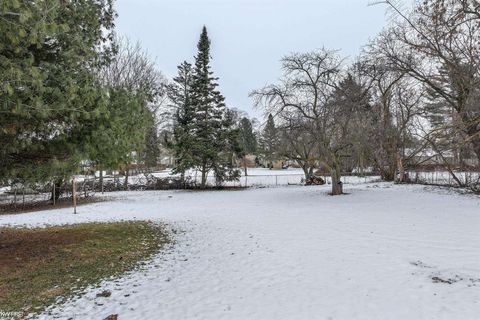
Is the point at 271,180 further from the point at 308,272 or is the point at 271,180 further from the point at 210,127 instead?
the point at 308,272

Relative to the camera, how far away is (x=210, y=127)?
25.1m

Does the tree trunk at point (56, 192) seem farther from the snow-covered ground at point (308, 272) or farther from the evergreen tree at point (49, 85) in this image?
the evergreen tree at point (49, 85)

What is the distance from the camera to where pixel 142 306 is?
4.37 metres

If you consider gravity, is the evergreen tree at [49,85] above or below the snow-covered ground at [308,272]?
above

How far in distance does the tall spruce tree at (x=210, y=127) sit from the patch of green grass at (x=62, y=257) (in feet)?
47.1

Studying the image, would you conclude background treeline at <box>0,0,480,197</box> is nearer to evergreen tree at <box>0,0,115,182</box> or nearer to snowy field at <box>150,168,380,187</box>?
evergreen tree at <box>0,0,115,182</box>

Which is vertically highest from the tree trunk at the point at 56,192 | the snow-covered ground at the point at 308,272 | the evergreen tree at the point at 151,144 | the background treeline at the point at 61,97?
the evergreen tree at the point at 151,144

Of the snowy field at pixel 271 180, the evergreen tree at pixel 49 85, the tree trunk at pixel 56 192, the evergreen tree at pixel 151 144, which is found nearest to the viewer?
the evergreen tree at pixel 49 85

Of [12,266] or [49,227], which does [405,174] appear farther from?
[12,266]

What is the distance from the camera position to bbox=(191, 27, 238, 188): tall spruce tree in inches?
974

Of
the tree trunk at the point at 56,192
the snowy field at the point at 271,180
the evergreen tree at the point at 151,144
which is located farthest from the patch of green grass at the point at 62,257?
the evergreen tree at the point at 151,144

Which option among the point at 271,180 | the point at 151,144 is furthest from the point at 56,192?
the point at 271,180

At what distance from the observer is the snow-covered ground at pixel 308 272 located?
416 cm

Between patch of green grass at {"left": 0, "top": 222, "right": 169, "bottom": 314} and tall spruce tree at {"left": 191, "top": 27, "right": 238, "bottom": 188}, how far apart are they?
14.4m
